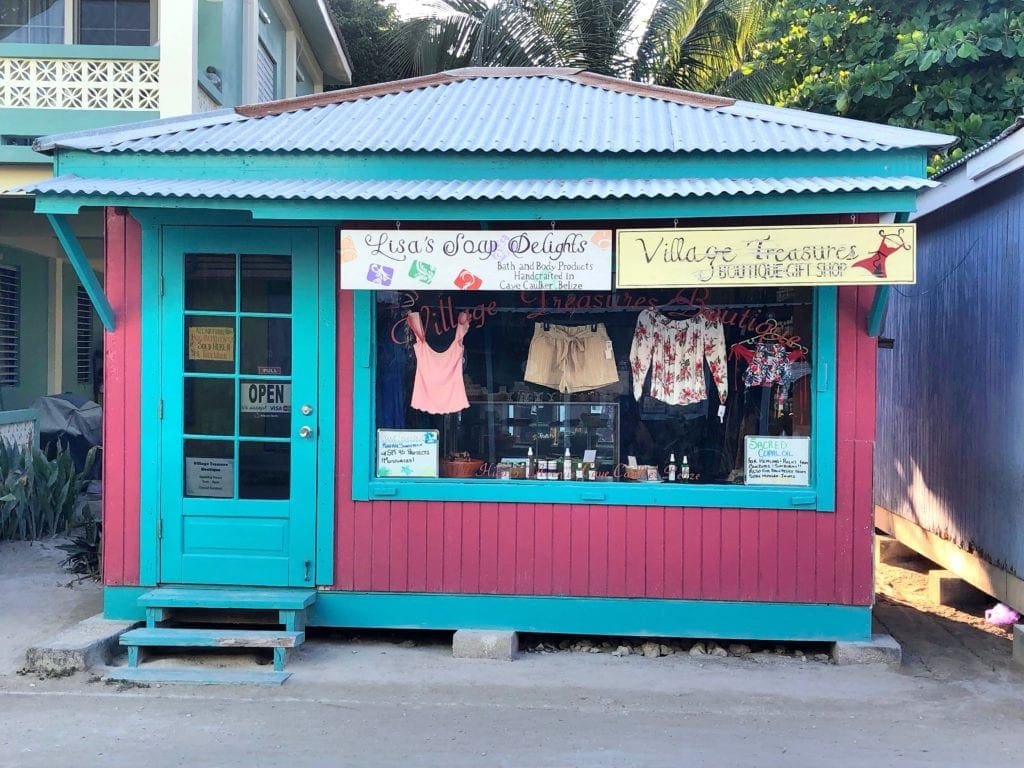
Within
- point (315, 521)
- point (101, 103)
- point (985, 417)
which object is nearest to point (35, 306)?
point (101, 103)

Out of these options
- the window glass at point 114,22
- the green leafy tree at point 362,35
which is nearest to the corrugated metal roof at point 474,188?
the window glass at point 114,22

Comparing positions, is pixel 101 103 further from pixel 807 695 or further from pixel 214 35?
pixel 807 695

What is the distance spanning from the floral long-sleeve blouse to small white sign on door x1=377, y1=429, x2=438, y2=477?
1.37m

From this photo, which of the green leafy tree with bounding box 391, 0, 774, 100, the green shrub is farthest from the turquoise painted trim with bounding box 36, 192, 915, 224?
the green leafy tree with bounding box 391, 0, 774, 100

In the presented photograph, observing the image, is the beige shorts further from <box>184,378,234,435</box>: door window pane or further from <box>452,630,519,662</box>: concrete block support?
<box>184,378,234,435</box>: door window pane

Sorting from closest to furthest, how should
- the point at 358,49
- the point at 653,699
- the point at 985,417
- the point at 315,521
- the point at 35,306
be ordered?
the point at 653,699, the point at 315,521, the point at 985,417, the point at 35,306, the point at 358,49

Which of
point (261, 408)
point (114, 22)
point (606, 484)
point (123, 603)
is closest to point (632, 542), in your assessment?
point (606, 484)

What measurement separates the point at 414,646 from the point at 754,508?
2.29m

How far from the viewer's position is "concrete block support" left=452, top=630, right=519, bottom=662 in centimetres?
596

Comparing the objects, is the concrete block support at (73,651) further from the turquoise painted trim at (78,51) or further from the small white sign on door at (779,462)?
the turquoise painted trim at (78,51)

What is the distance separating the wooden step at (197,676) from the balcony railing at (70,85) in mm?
6041

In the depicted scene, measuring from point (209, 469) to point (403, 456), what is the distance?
1235 millimetres

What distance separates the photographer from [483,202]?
5.66m

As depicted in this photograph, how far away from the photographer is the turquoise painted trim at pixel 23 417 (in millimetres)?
9531
